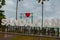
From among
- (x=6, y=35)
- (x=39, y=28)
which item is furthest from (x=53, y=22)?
(x=6, y=35)

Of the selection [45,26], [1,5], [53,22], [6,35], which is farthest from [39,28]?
[1,5]

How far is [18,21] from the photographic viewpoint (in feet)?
134

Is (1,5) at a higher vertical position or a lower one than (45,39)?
higher

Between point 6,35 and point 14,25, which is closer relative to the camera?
point 6,35

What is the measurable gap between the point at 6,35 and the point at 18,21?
27.5 ft

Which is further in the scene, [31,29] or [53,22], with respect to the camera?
[31,29]

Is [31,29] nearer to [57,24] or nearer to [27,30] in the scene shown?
[27,30]

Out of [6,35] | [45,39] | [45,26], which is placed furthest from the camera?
[45,26]

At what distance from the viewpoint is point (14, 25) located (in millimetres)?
41031

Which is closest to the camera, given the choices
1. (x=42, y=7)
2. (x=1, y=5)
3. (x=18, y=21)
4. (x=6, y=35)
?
(x=6, y=35)

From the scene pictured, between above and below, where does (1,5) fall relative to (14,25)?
above

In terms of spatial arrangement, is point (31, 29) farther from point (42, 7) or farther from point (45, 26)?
point (42, 7)

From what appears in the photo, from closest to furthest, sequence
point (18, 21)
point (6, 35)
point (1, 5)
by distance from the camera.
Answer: point (6, 35)
point (18, 21)
point (1, 5)

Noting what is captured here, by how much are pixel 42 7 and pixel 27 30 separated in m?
9.51
